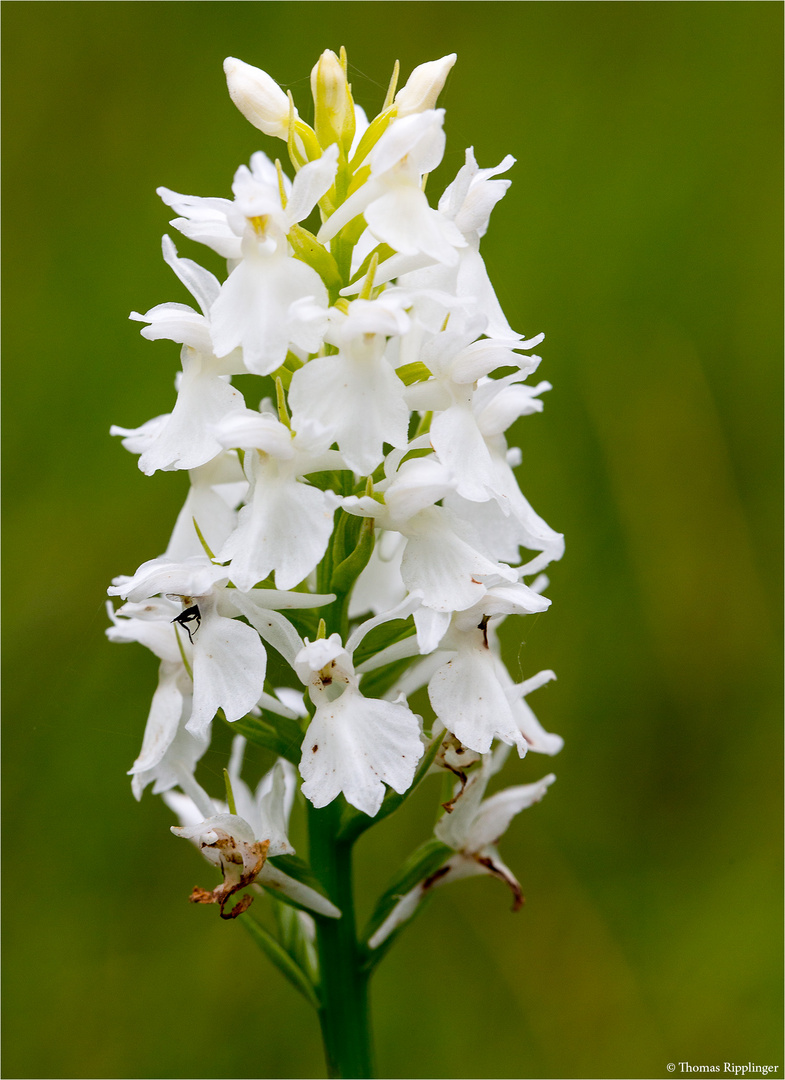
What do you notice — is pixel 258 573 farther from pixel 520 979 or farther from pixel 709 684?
pixel 709 684

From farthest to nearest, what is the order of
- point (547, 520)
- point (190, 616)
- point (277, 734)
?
1. point (547, 520)
2. point (277, 734)
3. point (190, 616)

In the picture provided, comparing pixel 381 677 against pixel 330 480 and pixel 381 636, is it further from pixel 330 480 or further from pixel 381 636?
pixel 330 480

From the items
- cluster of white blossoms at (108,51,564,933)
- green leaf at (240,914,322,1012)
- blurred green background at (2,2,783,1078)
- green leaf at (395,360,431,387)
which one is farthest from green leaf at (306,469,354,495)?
blurred green background at (2,2,783,1078)

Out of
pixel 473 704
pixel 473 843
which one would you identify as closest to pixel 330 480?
pixel 473 704

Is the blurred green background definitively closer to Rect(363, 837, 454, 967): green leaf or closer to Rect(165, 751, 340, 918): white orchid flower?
Rect(363, 837, 454, 967): green leaf

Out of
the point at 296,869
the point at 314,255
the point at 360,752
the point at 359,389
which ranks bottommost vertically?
the point at 296,869
